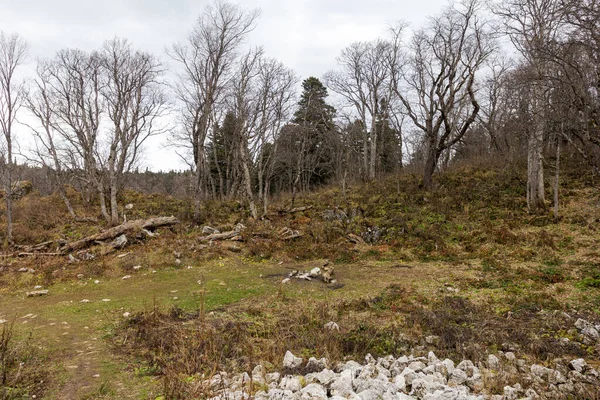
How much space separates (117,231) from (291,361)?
12360 mm

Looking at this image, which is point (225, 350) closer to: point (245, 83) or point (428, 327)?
point (428, 327)

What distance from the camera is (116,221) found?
16781 mm

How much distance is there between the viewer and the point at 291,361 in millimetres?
4652

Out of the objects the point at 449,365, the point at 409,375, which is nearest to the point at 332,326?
the point at 409,375

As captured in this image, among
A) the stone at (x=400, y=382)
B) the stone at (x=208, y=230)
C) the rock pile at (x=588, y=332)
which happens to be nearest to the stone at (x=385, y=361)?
the stone at (x=400, y=382)

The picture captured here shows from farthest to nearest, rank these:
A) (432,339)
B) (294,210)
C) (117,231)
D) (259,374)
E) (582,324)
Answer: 1. (294,210)
2. (117,231)
3. (582,324)
4. (432,339)
5. (259,374)

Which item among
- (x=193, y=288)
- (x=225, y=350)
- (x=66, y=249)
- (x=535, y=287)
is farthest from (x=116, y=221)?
(x=535, y=287)

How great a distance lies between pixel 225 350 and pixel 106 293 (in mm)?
5610

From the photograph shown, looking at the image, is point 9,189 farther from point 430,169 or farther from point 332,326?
point 430,169

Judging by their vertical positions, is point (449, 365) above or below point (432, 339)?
above

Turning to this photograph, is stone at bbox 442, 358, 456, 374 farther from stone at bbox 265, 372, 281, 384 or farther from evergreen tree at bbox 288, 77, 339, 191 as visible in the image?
evergreen tree at bbox 288, 77, 339, 191

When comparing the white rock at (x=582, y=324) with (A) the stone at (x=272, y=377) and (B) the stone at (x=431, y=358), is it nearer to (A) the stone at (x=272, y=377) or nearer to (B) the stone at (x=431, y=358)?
(B) the stone at (x=431, y=358)

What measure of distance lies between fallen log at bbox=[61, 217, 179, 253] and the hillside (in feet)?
1.67

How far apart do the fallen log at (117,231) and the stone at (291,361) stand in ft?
39.3
